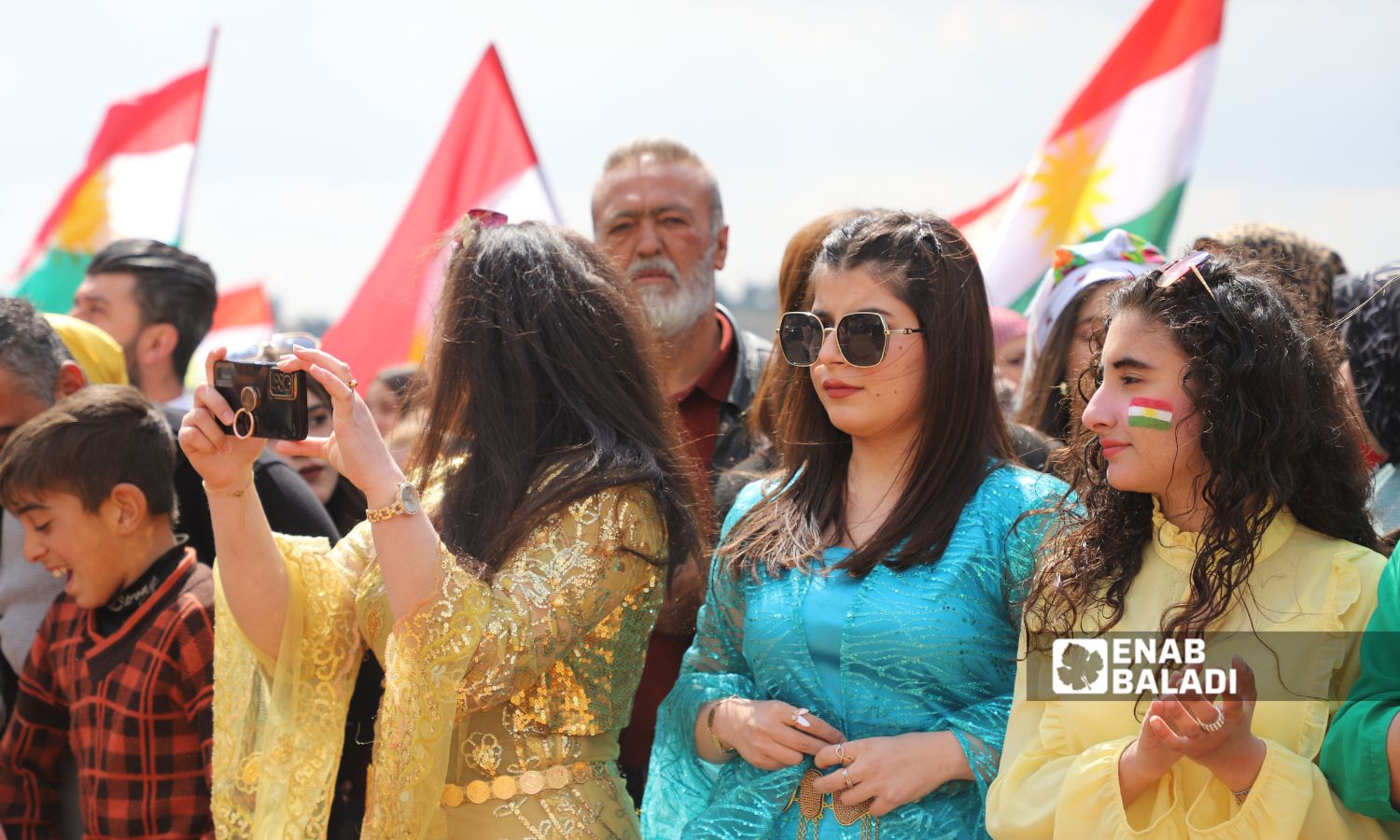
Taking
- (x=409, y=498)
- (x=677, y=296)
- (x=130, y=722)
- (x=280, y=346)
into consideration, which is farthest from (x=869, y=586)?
(x=677, y=296)

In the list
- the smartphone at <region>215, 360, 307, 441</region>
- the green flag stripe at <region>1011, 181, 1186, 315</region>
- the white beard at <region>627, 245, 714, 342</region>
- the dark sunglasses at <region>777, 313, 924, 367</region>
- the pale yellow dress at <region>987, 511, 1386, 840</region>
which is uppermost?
the smartphone at <region>215, 360, 307, 441</region>

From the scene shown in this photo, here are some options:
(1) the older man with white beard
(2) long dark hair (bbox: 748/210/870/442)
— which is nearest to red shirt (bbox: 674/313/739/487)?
(1) the older man with white beard

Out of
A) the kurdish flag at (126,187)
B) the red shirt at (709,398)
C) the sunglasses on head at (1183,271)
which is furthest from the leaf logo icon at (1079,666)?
the kurdish flag at (126,187)

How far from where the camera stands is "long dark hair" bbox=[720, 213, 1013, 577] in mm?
2732

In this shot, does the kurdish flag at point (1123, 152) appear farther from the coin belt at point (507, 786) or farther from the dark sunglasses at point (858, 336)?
the coin belt at point (507, 786)

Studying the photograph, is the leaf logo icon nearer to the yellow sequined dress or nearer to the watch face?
the yellow sequined dress

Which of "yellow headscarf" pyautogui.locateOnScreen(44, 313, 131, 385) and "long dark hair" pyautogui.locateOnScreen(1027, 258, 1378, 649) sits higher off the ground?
"yellow headscarf" pyautogui.locateOnScreen(44, 313, 131, 385)

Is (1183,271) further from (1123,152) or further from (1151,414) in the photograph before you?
(1123,152)

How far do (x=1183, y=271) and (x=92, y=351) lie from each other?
346 cm

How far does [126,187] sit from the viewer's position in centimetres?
706

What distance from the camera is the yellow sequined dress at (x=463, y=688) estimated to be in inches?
102

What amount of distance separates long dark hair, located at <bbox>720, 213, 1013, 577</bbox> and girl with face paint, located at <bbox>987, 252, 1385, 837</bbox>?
12.0 inches

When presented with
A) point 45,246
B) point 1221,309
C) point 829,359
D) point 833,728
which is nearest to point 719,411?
point 829,359

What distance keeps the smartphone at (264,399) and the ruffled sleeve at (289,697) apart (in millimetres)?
336
